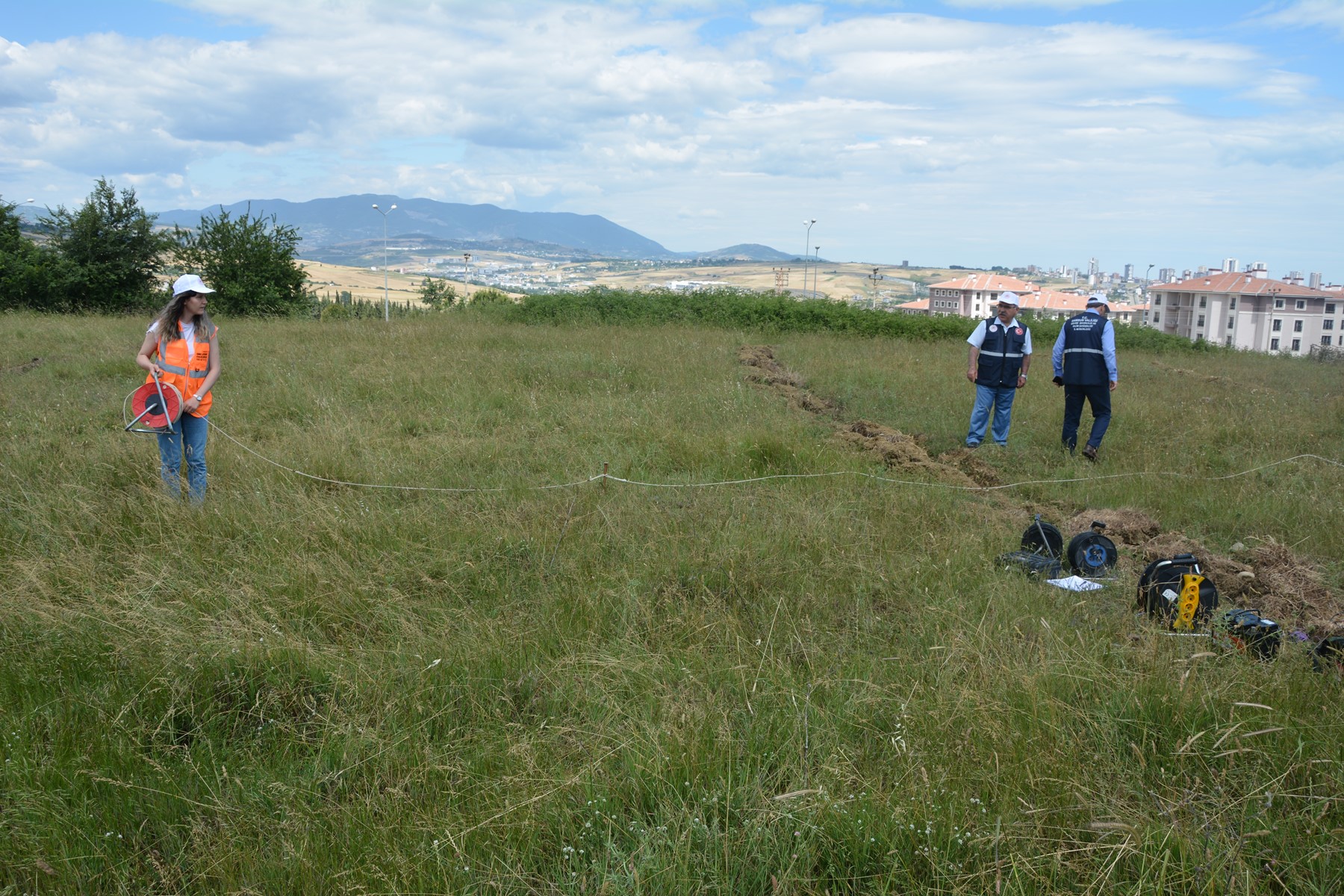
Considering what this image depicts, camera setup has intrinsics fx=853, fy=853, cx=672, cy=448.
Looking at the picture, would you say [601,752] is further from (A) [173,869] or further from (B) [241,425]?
(B) [241,425]

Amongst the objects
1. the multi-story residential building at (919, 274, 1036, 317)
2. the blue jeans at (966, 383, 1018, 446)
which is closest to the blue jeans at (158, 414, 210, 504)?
the blue jeans at (966, 383, 1018, 446)

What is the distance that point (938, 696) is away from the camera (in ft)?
11.5

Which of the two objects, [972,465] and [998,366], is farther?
[998,366]

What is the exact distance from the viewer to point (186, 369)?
650cm

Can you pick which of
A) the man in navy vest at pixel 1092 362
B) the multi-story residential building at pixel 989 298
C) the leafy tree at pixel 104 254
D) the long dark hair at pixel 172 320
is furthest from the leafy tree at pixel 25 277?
the multi-story residential building at pixel 989 298

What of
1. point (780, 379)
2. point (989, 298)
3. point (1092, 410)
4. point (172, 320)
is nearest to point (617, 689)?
point (172, 320)

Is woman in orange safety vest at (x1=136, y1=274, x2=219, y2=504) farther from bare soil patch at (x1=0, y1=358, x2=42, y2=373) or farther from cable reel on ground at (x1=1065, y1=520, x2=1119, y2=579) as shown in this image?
bare soil patch at (x1=0, y1=358, x2=42, y2=373)

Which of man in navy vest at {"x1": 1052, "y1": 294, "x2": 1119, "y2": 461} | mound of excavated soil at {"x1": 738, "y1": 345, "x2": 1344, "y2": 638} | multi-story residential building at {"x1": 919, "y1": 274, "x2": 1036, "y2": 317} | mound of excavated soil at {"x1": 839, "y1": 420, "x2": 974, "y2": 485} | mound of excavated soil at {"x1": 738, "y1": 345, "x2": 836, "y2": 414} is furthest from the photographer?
multi-story residential building at {"x1": 919, "y1": 274, "x2": 1036, "y2": 317}

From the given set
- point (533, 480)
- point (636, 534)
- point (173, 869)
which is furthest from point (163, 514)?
point (173, 869)

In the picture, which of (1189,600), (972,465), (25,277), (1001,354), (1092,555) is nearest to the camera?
(1189,600)

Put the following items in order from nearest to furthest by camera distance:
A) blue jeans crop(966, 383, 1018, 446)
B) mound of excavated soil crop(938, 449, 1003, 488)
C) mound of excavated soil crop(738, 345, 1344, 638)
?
mound of excavated soil crop(738, 345, 1344, 638) < mound of excavated soil crop(938, 449, 1003, 488) < blue jeans crop(966, 383, 1018, 446)

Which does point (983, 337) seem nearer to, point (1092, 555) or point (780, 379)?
point (780, 379)

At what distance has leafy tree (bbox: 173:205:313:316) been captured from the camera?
73.4 ft

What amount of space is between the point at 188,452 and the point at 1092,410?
9.12 meters
